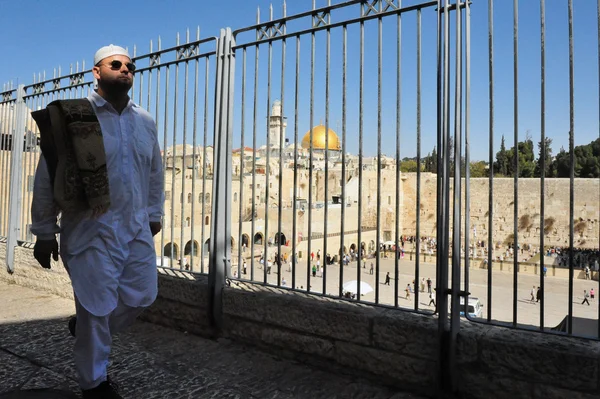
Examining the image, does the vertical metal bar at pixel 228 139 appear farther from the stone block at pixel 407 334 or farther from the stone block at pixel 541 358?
the stone block at pixel 541 358

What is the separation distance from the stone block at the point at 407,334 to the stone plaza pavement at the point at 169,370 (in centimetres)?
23

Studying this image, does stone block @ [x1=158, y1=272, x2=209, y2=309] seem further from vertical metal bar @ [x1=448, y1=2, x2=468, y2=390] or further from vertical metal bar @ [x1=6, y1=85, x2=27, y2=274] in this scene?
vertical metal bar @ [x1=6, y1=85, x2=27, y2=274]

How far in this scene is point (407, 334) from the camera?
8.03 ft

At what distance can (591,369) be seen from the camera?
198 cm

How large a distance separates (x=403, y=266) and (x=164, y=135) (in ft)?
82.2

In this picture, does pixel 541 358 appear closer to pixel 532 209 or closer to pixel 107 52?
pixel 107 52

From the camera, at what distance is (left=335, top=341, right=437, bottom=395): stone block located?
2393 millimetres

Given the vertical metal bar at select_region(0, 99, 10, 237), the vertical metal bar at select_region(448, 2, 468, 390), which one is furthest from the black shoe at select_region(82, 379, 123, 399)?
the vertical metal bar at select_region(0, 99, 10, 237)

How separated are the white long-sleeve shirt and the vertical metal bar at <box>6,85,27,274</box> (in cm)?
384

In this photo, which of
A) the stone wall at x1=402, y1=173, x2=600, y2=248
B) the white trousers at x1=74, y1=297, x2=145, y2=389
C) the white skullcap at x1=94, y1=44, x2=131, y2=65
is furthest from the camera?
the stone wall at x1=402, y1=173, x2=600, y2=248

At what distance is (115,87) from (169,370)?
5.36ft

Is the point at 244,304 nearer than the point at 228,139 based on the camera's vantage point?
Yes

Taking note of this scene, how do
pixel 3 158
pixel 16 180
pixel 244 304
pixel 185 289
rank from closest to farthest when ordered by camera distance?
1. pixel 244 304
2. pixel 185 289
3. pixel 16 180
4. pixel 3 158

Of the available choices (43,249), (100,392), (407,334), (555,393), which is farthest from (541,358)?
(43,249)
